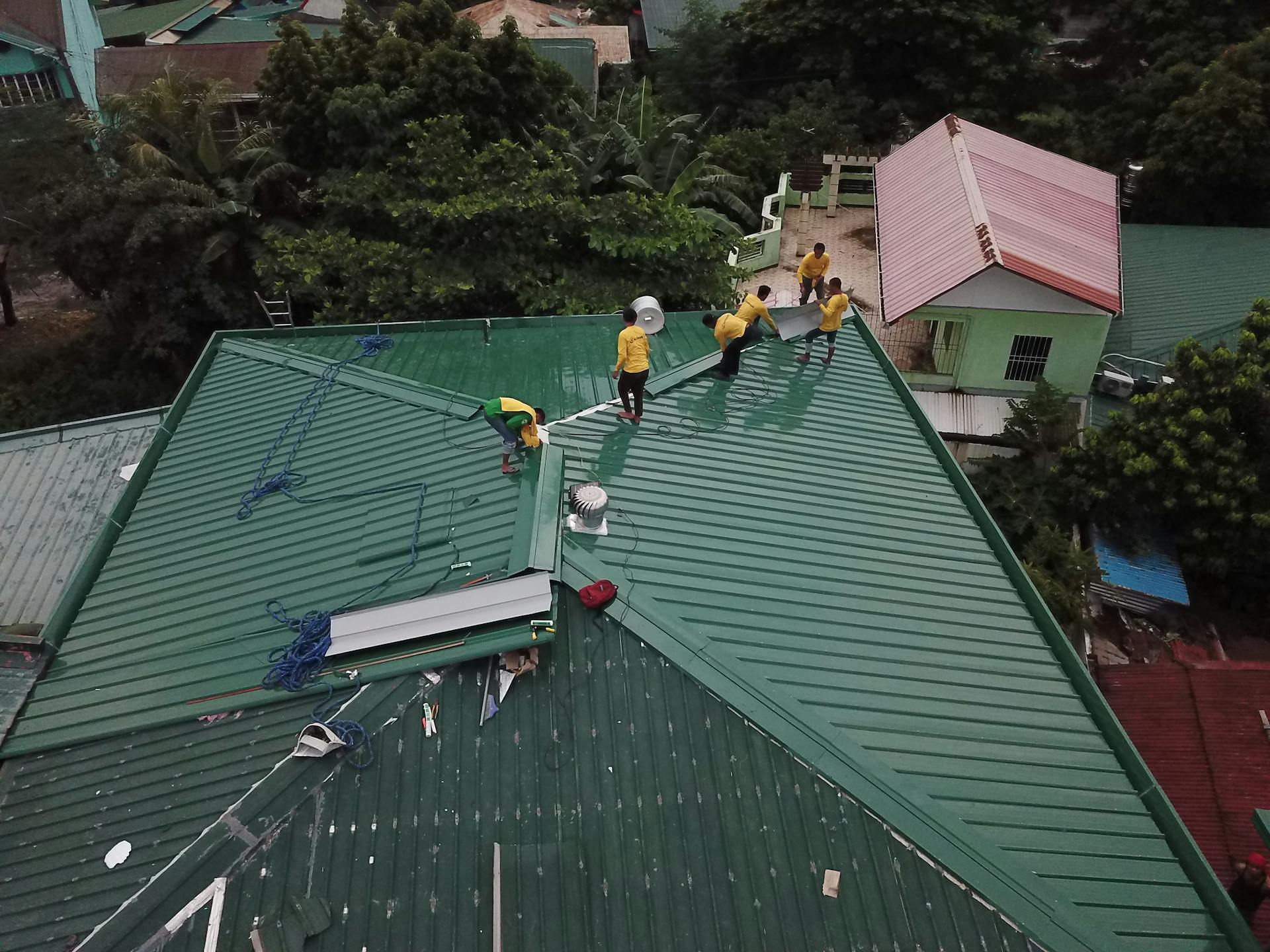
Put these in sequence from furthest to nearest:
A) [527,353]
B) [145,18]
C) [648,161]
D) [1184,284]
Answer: [145,18] → [1184,284] → [648,161] → [527,353]

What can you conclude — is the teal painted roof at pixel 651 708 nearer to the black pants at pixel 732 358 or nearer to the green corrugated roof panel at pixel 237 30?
the black pants at pixel 732 358

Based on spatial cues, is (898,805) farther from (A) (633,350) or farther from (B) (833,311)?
(B) (833,311)

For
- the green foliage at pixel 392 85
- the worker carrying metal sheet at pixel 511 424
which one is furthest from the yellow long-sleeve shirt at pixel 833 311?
the green foliage at pixel 392 85

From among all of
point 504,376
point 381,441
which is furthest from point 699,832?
point 504,376

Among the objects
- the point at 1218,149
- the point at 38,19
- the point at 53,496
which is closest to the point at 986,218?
the point at 1218,149

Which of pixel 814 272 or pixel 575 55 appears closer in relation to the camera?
pixel 814 272

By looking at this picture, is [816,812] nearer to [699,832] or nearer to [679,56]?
[699,832]

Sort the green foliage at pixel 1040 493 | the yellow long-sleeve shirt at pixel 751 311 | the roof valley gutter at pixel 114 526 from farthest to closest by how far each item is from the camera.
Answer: the green foliage at pixel 1040 493, the yellow long-sleeve shirt at pixel 751 311, the roof valley gutter at pixel 114 526
